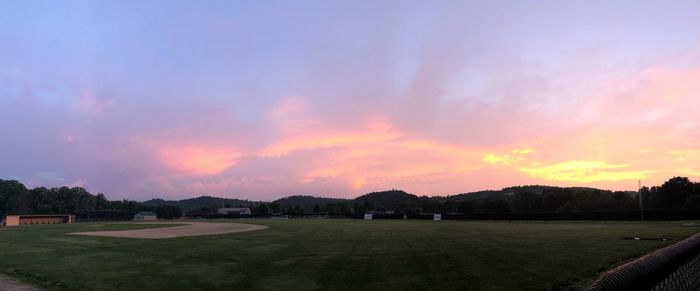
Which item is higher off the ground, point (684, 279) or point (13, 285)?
point (684, 279)

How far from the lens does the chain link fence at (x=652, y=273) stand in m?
5.29

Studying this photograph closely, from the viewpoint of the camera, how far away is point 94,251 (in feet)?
91.8

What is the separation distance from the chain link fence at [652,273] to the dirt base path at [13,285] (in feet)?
57.6

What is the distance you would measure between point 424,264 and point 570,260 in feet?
20.1

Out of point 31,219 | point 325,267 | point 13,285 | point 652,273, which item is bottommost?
point 31,219

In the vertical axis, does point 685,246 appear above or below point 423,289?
above

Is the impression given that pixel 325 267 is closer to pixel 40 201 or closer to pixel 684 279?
pixel 684 279

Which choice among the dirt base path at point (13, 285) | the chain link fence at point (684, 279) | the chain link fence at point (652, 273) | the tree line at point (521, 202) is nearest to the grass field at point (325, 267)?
the dirt base path at point (13, 285)

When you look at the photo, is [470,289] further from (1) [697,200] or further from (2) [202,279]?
(1) [697,200]

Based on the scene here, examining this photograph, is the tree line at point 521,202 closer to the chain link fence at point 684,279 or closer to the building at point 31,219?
the building at point 31,219

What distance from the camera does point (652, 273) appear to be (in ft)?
21.5

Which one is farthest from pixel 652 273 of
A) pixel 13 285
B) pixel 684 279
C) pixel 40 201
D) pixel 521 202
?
pixel 40 201

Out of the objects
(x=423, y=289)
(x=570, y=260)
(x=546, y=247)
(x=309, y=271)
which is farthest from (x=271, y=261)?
(x=546, y=247)

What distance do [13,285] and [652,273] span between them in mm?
19458
